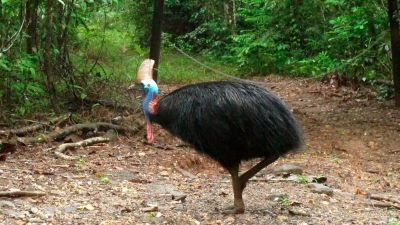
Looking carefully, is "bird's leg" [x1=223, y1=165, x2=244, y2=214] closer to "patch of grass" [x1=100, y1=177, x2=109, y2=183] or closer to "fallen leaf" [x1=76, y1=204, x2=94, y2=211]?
"fallen leaf" [x1=76, y1=204, x2=94, y2=211]

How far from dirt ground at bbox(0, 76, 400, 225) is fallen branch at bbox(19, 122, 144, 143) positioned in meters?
0.13

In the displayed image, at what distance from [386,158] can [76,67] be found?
4.12m

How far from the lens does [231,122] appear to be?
12.6 ft

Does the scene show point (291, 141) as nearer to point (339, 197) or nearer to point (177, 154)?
point (339, 197)

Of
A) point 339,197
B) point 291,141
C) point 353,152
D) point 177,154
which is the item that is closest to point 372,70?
point 353,152

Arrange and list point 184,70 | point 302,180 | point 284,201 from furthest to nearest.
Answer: point 184,70 < point 302,180 < point 284,201

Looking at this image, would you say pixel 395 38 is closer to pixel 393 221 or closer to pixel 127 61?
pixel 127 61

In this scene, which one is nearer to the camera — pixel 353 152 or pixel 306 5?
pixel 353 152

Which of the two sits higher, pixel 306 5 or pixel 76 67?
pixel 306 5

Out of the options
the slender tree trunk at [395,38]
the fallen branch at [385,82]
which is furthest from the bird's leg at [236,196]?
the fallen branch at [385,82]

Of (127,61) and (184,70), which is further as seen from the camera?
(184,70)

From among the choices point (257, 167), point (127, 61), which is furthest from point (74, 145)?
point (127, 61)

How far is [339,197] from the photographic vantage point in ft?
16.4

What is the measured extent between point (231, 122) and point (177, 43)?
1358cm
